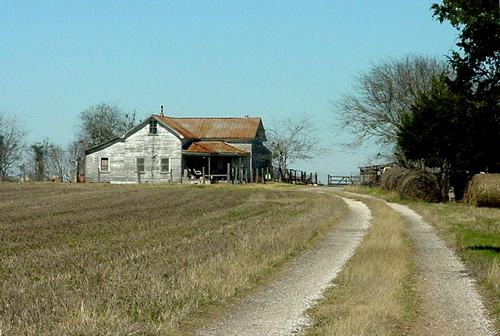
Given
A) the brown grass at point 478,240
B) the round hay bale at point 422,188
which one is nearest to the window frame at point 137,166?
the round hay bale at point 422,188

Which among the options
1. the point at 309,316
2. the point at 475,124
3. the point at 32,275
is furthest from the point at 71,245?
the point at 475,124

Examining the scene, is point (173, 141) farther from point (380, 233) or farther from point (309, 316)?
point (309, 316)

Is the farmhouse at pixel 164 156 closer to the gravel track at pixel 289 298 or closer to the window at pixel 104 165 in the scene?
the window at pixel 104 165

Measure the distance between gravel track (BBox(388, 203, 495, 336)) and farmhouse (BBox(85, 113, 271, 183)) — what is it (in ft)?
177

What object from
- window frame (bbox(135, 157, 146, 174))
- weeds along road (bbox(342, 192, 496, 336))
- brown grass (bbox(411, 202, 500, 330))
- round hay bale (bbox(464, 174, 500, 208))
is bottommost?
weeds along road (bbox(342, 192, 496, 336))

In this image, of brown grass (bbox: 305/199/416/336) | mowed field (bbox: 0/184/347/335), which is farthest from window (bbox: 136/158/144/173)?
brown grass (bbox: 305/199/416/336)

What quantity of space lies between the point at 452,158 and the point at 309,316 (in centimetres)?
3453

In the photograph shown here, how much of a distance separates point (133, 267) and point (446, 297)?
5634 millimetres

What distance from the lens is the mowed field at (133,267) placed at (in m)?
9.66

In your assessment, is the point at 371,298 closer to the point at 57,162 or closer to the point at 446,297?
the point at 446,297

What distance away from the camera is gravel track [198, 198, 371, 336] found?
9961mm

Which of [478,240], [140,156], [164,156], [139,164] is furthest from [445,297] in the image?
[139,164]

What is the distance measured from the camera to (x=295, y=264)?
16578mm

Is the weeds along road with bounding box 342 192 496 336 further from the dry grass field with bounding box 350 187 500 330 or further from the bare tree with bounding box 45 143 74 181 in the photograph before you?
the bare tree with bounding box 45 143 74 181
